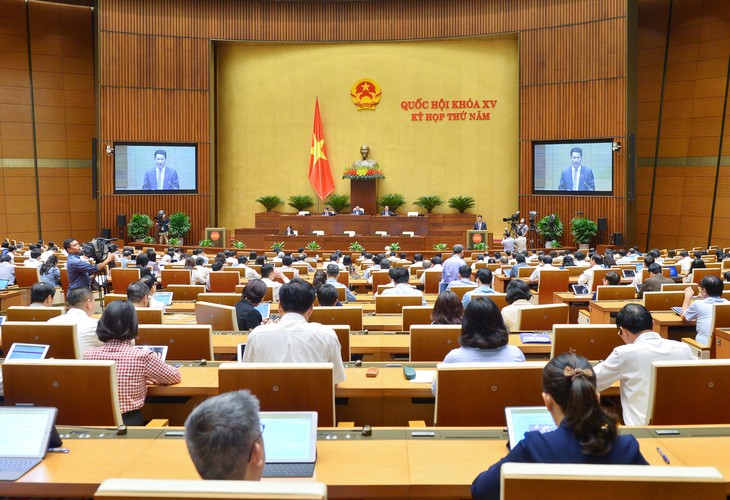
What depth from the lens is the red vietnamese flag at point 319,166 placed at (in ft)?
68.6

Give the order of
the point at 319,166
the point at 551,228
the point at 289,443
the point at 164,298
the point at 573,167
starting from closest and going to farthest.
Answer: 1. the point at 289,443
2. the point at 164,298
3. the point at 551,228
4. the point at 573,167
5. the point at 319,166

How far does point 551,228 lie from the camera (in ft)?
61.9

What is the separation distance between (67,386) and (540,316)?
368cm

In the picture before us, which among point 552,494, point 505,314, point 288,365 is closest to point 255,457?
point 552,494

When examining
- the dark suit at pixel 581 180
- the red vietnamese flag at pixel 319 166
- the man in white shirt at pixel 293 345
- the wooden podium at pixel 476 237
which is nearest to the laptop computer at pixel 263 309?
the man in white shirt at pixel 293 345

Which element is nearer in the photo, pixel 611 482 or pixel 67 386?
pixel 611 482

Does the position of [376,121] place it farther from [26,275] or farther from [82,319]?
[82,319]

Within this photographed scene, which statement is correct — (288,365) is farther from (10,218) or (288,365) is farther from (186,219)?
(10,218)

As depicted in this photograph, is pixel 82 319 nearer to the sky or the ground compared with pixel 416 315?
nearer to the sky

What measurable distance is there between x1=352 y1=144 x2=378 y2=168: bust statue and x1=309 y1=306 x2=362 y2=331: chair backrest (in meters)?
14.9

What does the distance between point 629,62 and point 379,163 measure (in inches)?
292

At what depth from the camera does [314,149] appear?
2102 cm

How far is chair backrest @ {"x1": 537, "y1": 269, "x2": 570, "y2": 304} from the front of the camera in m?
9.39

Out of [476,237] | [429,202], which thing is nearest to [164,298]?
[476,237]
